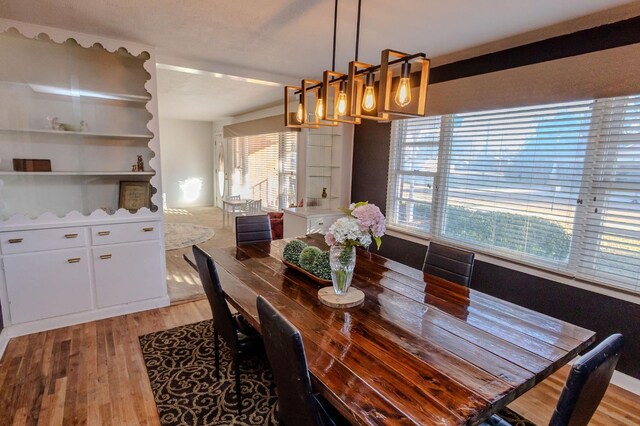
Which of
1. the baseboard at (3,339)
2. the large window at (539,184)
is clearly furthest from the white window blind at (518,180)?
the baseboard at (3,339)

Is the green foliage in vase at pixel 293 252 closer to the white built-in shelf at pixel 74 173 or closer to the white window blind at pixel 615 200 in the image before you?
the white built-in shelf at pixel 74 173

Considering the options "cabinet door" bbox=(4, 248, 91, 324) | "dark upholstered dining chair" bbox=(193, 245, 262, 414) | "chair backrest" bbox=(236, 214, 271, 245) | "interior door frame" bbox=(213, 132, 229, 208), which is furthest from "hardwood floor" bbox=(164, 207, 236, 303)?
"dark upholstered dining chair" bbox=(193, 245, 262, 414)

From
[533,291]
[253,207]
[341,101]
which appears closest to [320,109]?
[341,101]

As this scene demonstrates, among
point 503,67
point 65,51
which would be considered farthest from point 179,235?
point 503,67

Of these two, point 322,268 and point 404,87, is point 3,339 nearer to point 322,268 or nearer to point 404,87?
point 322,268

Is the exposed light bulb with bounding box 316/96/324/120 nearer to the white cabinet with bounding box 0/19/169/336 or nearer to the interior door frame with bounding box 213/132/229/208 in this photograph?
the white cabinet with bounding box 0/19/169/336

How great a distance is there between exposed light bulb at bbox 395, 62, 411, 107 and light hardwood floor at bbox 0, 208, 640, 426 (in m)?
2.00

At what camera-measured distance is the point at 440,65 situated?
329 centimetres

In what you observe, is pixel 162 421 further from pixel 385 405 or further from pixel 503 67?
pixel 503 67

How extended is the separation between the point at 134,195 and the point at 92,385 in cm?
176

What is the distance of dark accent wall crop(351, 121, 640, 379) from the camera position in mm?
2244

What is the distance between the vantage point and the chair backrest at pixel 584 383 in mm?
991

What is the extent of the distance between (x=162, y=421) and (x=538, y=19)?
344 cm

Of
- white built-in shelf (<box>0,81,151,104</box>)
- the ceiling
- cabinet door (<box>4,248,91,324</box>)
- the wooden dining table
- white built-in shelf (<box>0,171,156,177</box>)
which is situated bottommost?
cabinet door (<box>4,248,91,324</box>)
